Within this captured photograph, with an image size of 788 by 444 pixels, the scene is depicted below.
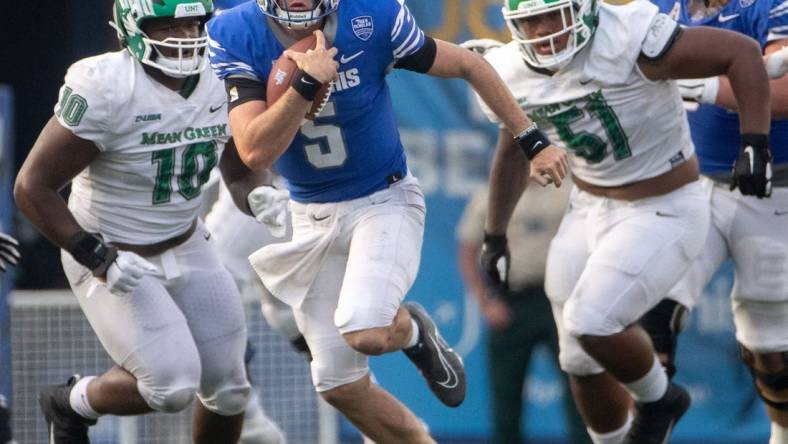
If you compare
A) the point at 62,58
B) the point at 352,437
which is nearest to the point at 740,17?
the point at 352,437

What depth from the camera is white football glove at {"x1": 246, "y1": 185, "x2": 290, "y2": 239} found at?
20.3 feet

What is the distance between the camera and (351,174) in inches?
248

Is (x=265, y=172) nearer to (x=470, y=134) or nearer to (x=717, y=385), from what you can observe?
(x=470, y=134)

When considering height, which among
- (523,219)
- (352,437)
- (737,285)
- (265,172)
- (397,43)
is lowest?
(352,437)

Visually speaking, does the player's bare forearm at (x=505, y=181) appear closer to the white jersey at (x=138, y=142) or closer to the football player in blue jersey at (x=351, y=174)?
the football player in blue jersey at (x=351, y=174)

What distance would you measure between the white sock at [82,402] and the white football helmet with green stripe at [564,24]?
A: 1909 mm

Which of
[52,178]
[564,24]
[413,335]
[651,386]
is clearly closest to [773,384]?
[651,386]

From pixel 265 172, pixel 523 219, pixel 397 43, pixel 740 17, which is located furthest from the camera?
pixel 523 219

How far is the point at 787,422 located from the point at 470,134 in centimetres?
215

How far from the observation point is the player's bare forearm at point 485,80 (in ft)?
20.1

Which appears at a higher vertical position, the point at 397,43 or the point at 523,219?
the point at 397,43

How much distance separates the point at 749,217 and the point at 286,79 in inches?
79.6

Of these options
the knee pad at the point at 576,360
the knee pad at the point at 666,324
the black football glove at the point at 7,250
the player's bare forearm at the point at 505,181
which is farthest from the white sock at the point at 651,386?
the black football glove at the point at 7,250

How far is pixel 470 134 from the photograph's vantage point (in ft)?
28.2
